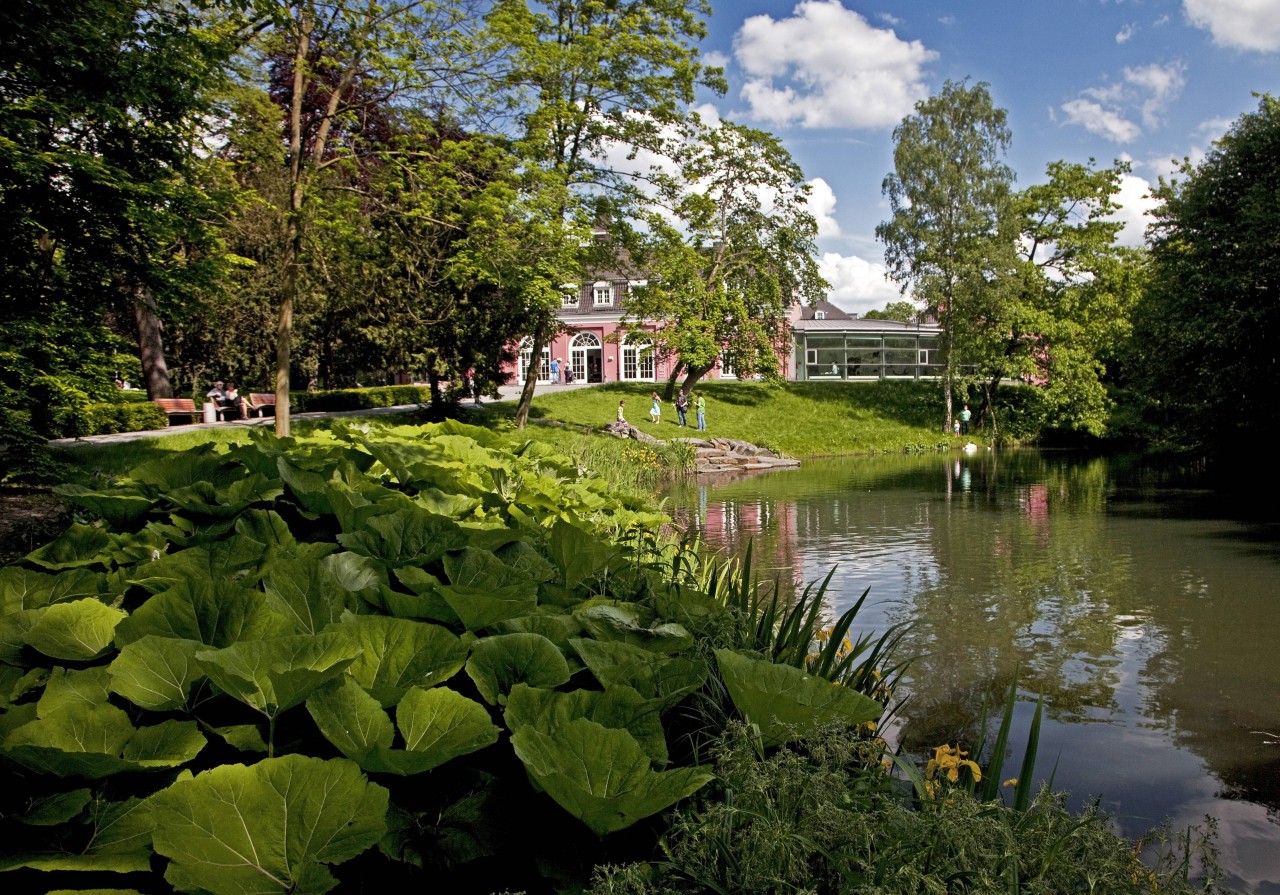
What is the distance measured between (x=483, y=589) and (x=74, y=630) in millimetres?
752

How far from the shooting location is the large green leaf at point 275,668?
4.18ft

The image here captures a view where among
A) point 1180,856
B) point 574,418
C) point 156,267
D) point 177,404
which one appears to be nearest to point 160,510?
point 1180,856

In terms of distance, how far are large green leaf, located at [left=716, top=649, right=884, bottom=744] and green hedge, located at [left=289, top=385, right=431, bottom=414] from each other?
2561 centimetres

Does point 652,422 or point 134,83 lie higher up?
point 134,83

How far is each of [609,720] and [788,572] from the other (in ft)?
30.0

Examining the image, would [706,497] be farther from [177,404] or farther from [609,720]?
[609,720]

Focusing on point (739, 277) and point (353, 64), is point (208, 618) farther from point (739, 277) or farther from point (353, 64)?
point (739, 277)

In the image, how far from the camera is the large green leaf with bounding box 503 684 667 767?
1.37 m

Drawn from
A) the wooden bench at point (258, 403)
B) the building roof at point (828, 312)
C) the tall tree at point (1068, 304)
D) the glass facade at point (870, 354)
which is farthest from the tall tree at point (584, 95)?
the building roof at point (828, 312)

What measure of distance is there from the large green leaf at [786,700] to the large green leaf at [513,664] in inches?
12.2

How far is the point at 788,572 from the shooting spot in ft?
33.8

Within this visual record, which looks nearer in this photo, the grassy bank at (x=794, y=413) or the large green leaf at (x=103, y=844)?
the large green leaf at (x=103, y=844)

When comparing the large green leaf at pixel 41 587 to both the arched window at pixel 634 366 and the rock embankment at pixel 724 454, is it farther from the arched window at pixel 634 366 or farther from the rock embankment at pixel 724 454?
the arched window at pixel 634 366

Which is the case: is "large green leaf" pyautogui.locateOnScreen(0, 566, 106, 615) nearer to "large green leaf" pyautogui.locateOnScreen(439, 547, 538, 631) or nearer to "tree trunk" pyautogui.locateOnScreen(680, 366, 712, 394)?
"large green leaf" pyautogui.locateOnScreen(439, 547, 538, 631)
